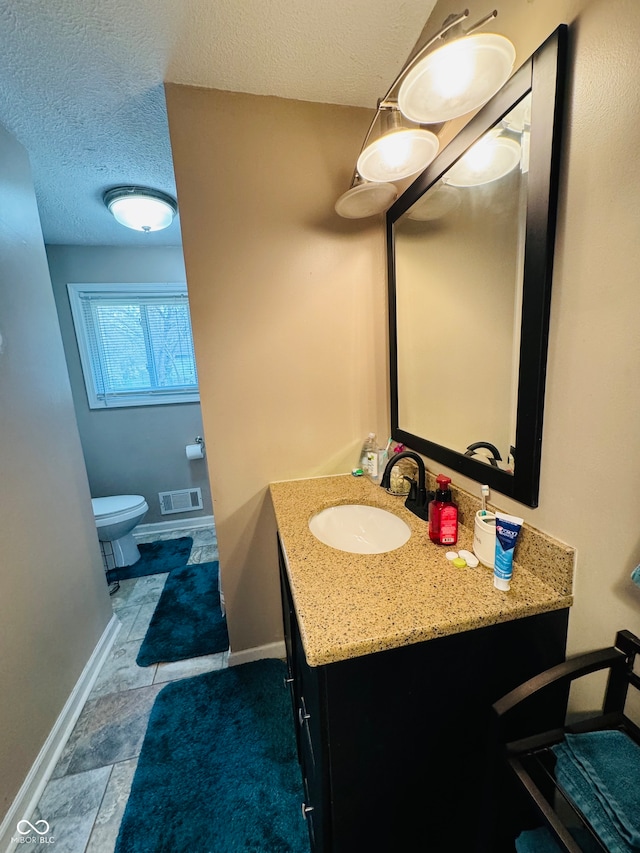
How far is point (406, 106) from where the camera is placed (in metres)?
0.73

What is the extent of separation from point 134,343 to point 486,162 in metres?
2.70

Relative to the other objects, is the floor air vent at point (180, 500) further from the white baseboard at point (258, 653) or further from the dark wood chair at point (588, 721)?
the dark wood chair at point (588, 721)

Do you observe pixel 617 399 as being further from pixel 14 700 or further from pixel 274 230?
pixel 14 700

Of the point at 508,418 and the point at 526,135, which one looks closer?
the point at 526,135

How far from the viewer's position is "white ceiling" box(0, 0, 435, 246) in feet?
2.96

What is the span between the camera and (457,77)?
2.20 feet

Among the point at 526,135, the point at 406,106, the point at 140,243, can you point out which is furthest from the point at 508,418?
the point at 140,243

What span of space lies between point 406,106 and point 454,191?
297mm

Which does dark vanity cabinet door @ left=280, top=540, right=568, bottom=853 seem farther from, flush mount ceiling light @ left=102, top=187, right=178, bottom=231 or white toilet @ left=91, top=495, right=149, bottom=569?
flush mount ceiling light @ left=102, top=187, right=178, bottom=231

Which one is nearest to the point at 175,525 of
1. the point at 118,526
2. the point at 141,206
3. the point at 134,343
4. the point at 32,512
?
the point at 118,526

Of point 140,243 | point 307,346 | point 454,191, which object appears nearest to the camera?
point 454,191

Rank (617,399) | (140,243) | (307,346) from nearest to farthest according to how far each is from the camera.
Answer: (617,399)
(307,346)
(140,243)

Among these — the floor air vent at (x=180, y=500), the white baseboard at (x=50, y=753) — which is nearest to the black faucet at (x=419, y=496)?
the white baseboard at (x=50, y=753)

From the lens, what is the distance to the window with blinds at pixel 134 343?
2531 millimetres
